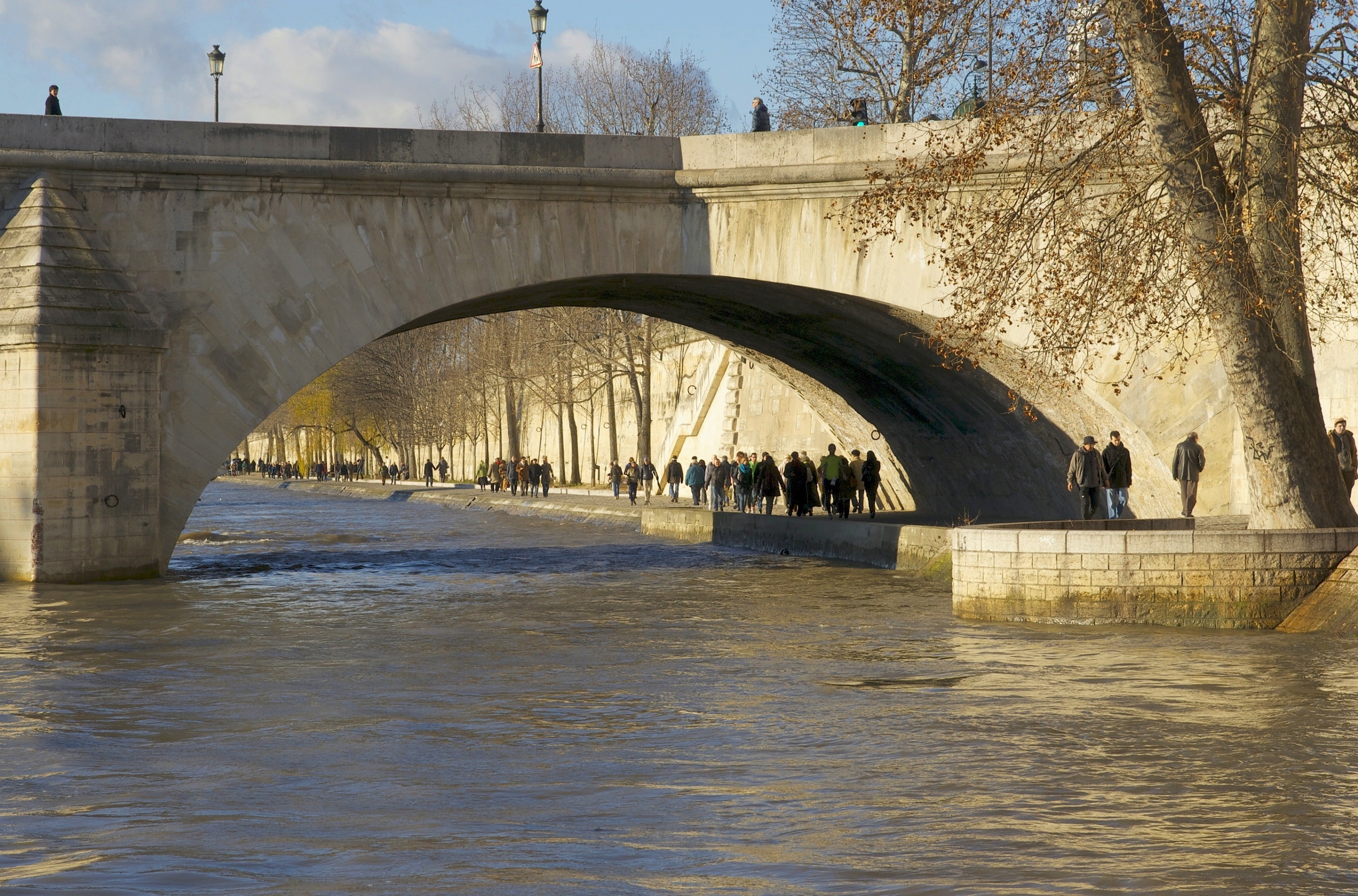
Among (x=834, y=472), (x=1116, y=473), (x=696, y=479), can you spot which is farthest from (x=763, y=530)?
(x=696, y=479)

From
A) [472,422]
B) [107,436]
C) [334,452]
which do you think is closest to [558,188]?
[107,436]

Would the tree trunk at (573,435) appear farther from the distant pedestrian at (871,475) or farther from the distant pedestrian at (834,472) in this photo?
the distant pedestrian at (834,472)

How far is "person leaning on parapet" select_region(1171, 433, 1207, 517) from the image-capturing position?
54.1 ft

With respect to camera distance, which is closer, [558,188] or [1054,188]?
[1054,188]

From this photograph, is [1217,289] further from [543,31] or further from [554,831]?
[543,31]

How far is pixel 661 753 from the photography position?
789 centimetres

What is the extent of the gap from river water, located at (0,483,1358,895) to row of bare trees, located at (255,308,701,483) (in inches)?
986

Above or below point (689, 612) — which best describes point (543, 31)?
above

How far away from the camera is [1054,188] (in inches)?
530

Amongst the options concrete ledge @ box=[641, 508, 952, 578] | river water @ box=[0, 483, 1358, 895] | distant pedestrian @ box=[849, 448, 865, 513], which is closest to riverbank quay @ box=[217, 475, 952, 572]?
concrete ledge @ box=[641, 508, 952, 578]

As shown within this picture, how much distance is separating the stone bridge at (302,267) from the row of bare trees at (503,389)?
18.7 metres

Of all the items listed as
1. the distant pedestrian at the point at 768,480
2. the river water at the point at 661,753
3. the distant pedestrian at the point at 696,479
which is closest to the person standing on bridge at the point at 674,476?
the distant pedestrian at the point at 696,479

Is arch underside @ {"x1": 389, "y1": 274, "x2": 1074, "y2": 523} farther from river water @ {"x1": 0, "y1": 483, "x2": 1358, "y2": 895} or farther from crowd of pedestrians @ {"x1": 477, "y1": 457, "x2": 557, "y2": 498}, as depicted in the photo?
crowd of pedestrians @ {"x1": 477, "y1": 457, "x2": 557, "y2": 498}

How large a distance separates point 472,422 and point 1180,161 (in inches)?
1854
